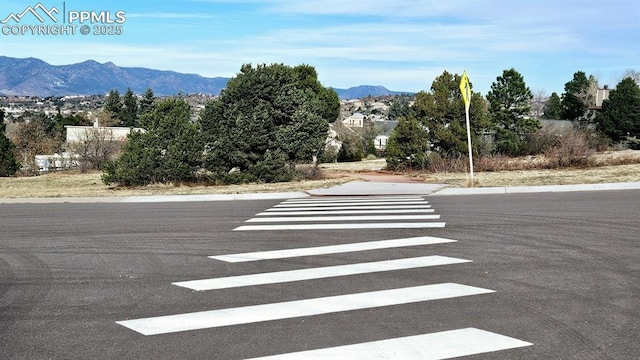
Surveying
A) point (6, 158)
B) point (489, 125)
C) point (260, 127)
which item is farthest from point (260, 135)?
point (6, 158)

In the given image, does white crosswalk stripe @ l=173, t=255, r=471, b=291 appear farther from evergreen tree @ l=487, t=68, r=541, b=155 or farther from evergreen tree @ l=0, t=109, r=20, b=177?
evergreen tree @ l=0, t=109, r=20, b=177

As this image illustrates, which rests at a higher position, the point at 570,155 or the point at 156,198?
the point at 570,155

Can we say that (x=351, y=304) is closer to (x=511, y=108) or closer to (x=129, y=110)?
(x=511, y=108)

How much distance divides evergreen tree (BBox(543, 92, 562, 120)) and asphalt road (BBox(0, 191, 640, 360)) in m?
58.1

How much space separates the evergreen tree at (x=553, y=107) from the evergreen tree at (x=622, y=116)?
18.8 meters

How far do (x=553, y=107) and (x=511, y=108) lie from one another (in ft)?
125

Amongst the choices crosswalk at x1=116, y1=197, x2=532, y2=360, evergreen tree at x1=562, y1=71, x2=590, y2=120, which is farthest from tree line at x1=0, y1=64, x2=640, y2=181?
evergreen tree at x1=562, y1=71, x2=590, y2=120

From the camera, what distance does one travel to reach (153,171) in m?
26.2

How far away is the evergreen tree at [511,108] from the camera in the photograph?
124ft

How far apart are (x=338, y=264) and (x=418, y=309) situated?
254 cm

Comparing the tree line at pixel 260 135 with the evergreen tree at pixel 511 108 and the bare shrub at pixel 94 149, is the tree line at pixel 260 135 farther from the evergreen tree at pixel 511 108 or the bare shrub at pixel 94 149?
the bare shrub at pixel 94 149

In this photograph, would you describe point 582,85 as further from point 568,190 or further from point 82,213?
point 82,213

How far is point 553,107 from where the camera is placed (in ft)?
243

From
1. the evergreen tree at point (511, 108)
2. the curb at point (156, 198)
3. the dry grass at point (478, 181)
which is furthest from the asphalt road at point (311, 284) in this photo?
the evergreen tree at point (511, 108)
